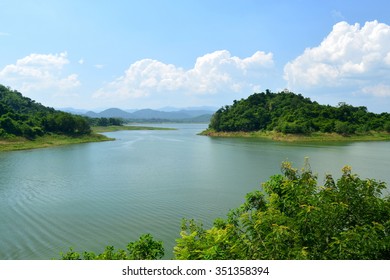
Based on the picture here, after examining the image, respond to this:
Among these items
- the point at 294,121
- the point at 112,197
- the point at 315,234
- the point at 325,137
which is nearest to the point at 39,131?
the point at 112,197

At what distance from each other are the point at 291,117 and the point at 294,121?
13.4 feet

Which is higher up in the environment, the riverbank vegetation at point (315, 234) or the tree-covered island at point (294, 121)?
the tree-covered island at point (294, 121)

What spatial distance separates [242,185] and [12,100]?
4187 inches

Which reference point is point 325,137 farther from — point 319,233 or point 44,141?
point 319,233

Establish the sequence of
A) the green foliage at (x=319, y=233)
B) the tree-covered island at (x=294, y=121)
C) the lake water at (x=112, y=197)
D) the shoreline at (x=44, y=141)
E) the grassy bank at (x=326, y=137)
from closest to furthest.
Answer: the green foliage at (x=319, y=233)
the lake water at (x=112, y=197)
the shoreline at (x=44, y=141)
the grassy bank at (x=326, y=137)
the tree-covered island at (x=294, y=121)

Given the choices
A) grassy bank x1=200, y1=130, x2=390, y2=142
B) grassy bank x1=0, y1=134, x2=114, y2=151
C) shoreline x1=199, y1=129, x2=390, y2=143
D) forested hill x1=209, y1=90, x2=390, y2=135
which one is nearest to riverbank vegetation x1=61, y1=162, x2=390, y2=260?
grassy bank x1=0, y1=134, x2=114, y2=151

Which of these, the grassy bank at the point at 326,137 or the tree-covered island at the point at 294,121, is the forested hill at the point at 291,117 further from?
the grassy bank at the point at 326,137

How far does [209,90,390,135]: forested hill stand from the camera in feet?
245

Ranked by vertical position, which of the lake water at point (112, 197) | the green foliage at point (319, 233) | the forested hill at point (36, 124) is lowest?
the lake water at point (112, 197)

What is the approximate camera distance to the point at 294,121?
255 ft

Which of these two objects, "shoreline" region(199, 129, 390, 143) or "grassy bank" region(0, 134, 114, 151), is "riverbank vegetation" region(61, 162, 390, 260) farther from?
"shoreline" region(199, 129, 390, 143)

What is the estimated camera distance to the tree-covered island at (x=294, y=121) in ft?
240

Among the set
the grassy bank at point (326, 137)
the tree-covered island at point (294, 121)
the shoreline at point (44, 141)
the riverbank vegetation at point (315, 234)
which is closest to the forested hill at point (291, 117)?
the tree-covered island at point (294, 121)

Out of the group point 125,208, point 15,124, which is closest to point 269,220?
point 125,208
